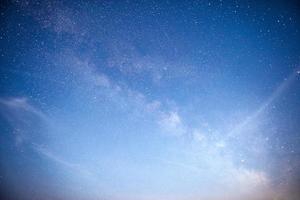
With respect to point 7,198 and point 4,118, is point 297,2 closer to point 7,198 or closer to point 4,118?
point 4,118

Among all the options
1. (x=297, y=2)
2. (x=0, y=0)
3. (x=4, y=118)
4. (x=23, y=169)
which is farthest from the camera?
(x=23, y=169)

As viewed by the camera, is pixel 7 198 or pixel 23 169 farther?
pixel 7 198

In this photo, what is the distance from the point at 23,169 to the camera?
85.9ft

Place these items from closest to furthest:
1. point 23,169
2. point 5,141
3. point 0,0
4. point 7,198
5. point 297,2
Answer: point 297,2
point 0,0
point 5,141
point 23,169
point 7,198

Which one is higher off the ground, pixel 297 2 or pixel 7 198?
pixel 297 2

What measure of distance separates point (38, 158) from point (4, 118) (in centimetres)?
710

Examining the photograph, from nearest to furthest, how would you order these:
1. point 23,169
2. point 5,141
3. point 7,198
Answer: point 5,141 → point 23,169 → point 7,198

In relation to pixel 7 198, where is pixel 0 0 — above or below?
above

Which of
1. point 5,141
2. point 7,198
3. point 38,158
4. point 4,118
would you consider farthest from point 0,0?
point 7,198

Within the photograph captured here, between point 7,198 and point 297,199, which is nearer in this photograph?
point 297,199

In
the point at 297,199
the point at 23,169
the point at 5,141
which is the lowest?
the point at 23,169

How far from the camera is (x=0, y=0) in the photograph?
905cm

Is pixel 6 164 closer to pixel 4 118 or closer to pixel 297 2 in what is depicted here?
pixel 4 118

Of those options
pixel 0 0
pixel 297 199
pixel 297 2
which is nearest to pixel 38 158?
pixel 0 0
